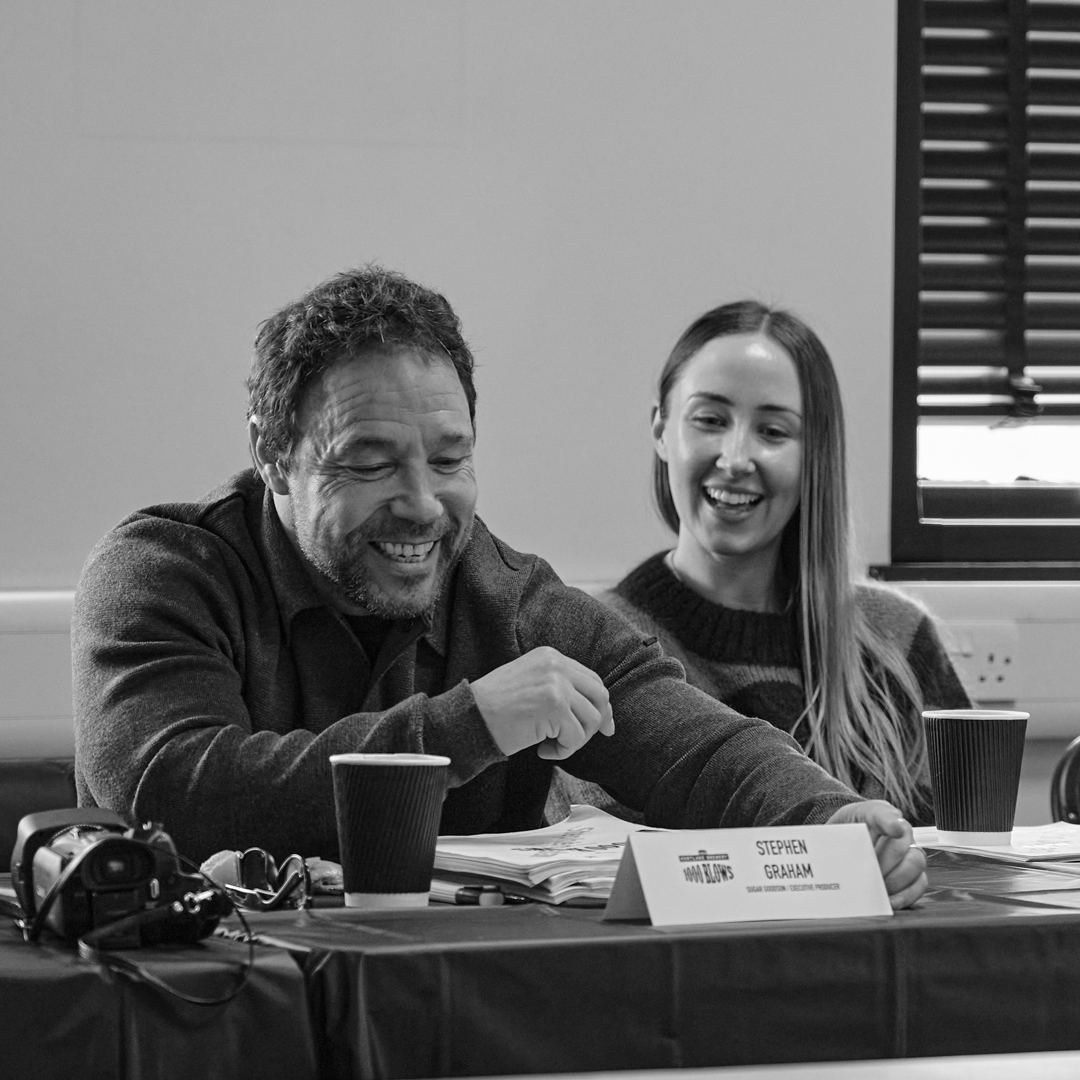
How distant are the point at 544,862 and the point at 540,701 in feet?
0.56

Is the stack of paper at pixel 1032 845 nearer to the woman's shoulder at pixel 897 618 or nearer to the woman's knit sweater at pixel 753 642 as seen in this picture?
the woman's knit sweater at pixel 753 642

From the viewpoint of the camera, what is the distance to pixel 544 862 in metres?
1.11

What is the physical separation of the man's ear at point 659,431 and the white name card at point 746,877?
154 cm

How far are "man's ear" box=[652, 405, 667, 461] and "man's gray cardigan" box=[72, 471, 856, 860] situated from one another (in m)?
0.76

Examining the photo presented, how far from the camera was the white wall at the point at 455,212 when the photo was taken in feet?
8.46

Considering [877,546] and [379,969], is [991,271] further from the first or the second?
[379,969]

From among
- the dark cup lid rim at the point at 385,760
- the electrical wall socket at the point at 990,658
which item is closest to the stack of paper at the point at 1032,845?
the dark cup lid rim at the point at 385,760

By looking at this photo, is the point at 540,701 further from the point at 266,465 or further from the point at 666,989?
the point at 266,465

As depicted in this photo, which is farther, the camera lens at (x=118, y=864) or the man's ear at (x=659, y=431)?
the man's ear at (x=659, y=431)

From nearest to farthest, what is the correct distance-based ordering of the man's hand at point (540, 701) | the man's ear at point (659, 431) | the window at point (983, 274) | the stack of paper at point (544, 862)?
1. the stack of paper at point (544, 862)
2. the man's hand at point (540, 701)
3. the man's ear at point (659, 431)
4. the window at point (983, 274)

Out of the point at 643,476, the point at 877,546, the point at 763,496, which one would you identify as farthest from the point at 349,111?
the point at 877,546

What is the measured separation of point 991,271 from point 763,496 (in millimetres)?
826

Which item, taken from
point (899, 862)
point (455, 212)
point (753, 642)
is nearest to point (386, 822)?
point (899, 862)

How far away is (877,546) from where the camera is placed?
2840mm
